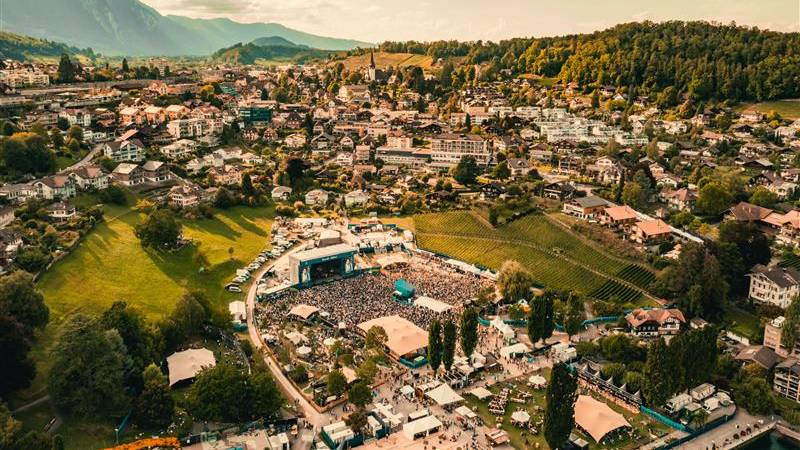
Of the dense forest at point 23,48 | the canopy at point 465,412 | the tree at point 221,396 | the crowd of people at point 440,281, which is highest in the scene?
the dense forest at point 23,48

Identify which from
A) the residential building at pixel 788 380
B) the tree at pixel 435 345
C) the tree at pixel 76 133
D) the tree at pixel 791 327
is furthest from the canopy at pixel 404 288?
the tree at pixel 76 133

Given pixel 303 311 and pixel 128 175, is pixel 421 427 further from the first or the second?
Answer: pixel 128 175

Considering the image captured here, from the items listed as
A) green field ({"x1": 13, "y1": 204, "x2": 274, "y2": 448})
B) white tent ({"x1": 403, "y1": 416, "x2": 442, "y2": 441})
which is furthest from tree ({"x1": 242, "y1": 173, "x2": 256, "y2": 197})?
white tent ({"x1": 403, "y1": 416, "x2": 442, "y2": 441})

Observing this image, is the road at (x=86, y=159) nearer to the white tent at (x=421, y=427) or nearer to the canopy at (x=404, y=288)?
the canopy at (x=404, y=288)

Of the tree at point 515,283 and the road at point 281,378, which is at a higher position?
the tree at point 515,283

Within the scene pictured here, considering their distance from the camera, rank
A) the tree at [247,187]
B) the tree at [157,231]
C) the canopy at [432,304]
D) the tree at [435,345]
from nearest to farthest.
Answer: the tree at [435,345], the canopy at [432,304], the tree at [157,231], the tree at [247,187]

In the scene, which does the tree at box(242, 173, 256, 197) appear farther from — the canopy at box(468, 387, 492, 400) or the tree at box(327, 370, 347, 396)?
the canopy at box(468, 387, 492, 400)

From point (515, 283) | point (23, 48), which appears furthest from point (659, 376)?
point (23, 48)
